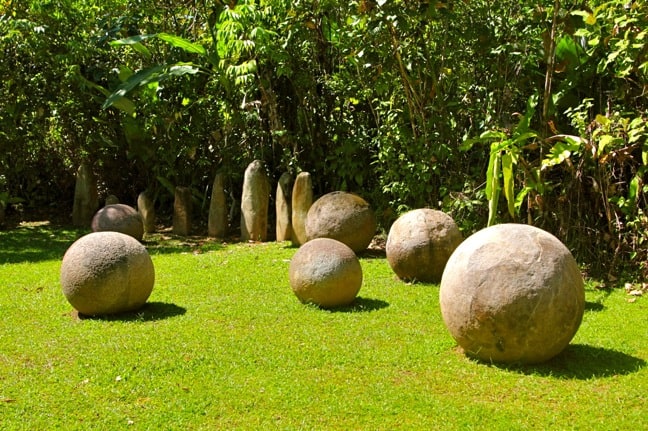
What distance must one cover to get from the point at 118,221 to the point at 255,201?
2.47 meters

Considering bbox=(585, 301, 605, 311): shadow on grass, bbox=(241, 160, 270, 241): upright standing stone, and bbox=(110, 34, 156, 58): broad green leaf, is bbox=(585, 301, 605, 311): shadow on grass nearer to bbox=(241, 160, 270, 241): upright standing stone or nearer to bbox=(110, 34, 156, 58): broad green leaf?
bbox=(241, 160, 270, 241): upright standing stone

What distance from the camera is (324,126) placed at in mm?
13508

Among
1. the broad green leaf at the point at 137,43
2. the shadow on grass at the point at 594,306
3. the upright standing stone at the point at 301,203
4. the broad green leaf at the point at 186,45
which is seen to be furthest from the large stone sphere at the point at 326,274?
the broad green leaf at the point at 137,43

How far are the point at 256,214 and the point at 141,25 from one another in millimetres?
5108

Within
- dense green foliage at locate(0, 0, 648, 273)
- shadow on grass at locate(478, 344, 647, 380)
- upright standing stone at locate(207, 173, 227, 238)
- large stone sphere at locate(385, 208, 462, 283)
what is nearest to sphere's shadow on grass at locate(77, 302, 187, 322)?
large stone sphere at locate(385, 208, 462, 283)

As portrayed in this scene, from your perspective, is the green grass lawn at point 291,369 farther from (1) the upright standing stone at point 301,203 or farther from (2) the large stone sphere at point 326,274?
(1) the upright standing stone at point 301,203

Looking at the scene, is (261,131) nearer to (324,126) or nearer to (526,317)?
(324,126)

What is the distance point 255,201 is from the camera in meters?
13.0

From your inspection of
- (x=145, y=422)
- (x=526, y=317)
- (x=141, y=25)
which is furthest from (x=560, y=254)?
(x=141, y=25)

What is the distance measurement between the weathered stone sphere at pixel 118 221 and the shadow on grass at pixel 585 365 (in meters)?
8.09

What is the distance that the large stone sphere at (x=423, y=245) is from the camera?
9.37 m

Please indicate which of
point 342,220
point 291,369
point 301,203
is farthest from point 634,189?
point 301,203

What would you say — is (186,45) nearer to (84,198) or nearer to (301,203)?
(301,203)

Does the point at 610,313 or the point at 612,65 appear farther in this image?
the point at 612,65
